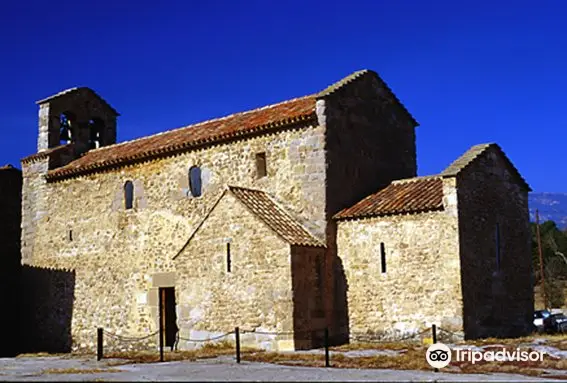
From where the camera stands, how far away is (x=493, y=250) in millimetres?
21500

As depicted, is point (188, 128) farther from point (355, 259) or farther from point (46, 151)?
point (355, 259)

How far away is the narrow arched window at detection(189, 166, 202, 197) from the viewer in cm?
2444

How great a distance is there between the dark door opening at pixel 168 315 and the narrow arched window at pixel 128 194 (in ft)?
11.8

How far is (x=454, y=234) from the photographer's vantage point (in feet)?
64.3

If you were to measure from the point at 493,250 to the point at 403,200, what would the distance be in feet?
10.6

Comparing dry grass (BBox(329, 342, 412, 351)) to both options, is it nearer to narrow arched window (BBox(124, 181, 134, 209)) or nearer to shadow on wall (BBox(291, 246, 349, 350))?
shadow on wall (BBox(291, 246, 349, 350))

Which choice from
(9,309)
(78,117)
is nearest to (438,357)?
(9,309)

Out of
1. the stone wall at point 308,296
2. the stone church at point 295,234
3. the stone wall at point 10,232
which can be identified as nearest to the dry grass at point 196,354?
the stone church at point 295,234

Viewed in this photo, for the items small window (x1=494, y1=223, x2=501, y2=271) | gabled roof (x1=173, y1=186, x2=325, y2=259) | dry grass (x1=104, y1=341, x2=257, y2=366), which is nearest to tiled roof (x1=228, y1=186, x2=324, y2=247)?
gabled roof (x1=173, y1=186, x2=325, y2=259)

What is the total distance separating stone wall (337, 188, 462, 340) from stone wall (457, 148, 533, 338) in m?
0.40

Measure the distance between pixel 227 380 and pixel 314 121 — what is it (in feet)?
35.0

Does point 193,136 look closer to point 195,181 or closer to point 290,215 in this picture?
point 195,181

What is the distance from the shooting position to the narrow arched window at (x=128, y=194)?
26312mm

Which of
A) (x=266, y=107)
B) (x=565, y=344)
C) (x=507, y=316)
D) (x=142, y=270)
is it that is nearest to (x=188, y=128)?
(x=266, y=107)
